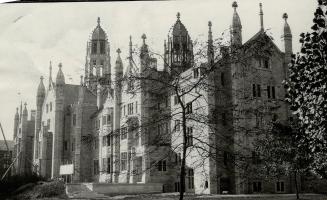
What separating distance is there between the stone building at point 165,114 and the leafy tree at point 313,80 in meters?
2.63

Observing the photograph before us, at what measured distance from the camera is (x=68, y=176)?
141 ft

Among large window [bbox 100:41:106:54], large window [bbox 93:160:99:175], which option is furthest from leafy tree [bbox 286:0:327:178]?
large window [bbox 100:41:106:54]

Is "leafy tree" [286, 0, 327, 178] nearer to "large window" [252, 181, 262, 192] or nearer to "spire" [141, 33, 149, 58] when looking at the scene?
"spire" [141, 33, 149, 58]

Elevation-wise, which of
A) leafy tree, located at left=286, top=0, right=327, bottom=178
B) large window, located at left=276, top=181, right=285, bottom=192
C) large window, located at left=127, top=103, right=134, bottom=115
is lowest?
large window, located at left=276, top=181, right=285, bottom=192

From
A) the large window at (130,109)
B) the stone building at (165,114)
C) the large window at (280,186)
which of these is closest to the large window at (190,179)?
the stone building at (165,114)

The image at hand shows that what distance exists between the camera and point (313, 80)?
27.3ft

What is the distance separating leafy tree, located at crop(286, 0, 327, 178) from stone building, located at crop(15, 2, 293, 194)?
263 cm

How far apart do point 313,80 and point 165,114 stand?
4557mm

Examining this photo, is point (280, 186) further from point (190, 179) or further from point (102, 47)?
point (102, 47)

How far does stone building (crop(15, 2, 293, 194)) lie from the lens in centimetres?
1184

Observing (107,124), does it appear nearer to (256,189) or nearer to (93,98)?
(93,98)

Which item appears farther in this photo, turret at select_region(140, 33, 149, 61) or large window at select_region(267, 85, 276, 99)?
large window at select_region(267, 85, 276, 99)

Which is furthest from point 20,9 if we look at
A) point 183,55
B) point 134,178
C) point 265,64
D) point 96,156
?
point 96,156

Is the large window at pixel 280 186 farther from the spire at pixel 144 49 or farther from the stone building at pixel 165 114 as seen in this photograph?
the spire at pixel 144 49
